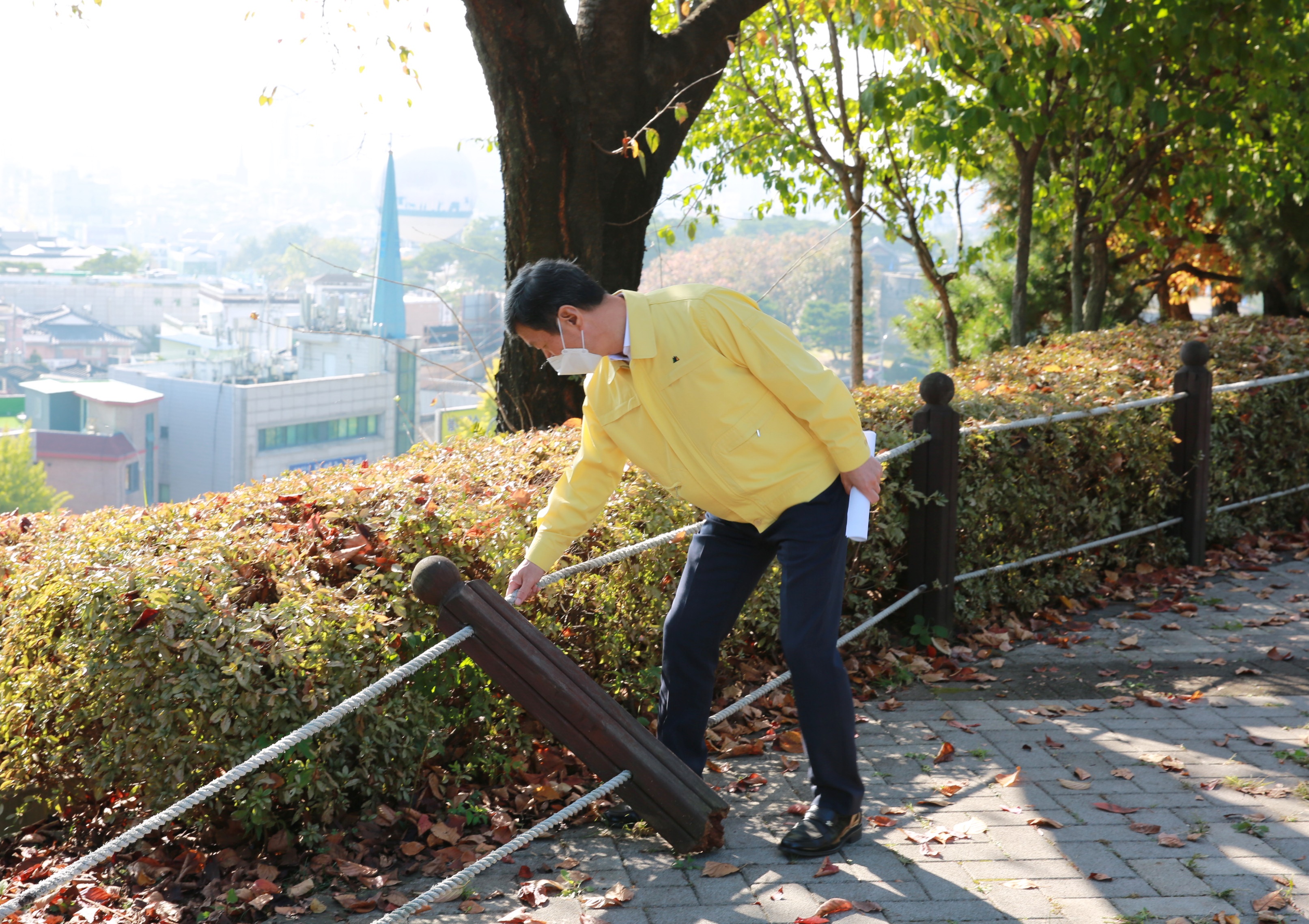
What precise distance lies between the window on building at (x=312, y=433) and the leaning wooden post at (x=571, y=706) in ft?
212

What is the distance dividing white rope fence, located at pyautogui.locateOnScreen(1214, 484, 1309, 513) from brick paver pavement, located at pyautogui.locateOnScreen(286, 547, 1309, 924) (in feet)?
7.79

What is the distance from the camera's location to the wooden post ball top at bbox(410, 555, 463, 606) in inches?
109

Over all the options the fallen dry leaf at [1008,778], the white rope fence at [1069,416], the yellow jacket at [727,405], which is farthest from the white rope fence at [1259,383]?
the yellow jacket at [727,405]

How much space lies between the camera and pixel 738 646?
445cm

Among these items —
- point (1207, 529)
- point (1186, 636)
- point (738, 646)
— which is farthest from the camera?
point (1207, 529)

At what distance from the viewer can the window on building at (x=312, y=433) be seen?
2562 inches

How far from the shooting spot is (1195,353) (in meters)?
6.38

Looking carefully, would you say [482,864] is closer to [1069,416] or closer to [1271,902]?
[1271,902]

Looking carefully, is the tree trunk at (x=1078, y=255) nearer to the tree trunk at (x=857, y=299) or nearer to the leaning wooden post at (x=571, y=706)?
the tree trunk at (x=857, y=299)

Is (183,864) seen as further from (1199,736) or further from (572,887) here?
(1199,736)

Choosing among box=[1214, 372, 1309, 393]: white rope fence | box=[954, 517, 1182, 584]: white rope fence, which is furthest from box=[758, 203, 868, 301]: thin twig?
box=[1214, 372, 1309, 393]: white rope fence

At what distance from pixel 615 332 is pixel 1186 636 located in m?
3.95

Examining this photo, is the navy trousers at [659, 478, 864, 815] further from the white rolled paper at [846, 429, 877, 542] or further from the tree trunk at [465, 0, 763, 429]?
the tree trunk at [465, 0, 763, 429]

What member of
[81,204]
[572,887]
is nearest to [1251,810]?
[572,887]
